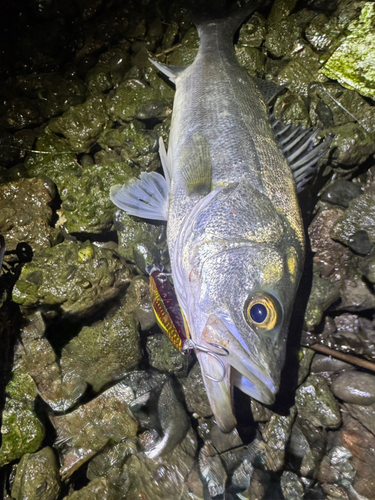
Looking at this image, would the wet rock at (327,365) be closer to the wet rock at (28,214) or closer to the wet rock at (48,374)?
the wet rock at (48,374)

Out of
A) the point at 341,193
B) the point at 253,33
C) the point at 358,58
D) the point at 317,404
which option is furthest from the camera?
the point at 253,33

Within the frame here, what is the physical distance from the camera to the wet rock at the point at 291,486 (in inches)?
102

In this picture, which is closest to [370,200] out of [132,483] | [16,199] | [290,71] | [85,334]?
[290,71]

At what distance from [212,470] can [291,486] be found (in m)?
0.66

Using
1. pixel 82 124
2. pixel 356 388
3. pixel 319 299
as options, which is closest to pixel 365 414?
pixel 356 388

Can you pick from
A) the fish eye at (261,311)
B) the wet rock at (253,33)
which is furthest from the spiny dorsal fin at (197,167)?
the wet rock at (253,33)

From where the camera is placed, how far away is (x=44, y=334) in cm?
276

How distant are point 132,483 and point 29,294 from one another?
1728mm

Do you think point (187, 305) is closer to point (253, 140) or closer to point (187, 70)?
point (253, 140)

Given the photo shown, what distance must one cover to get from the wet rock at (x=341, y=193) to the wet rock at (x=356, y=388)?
1.59 metres

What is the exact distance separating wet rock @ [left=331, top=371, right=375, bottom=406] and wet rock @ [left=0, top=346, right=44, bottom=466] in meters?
2.50

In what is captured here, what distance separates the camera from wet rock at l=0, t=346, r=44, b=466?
8.11ft

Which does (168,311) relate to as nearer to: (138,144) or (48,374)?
(48,374)

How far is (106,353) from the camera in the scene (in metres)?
2.80
